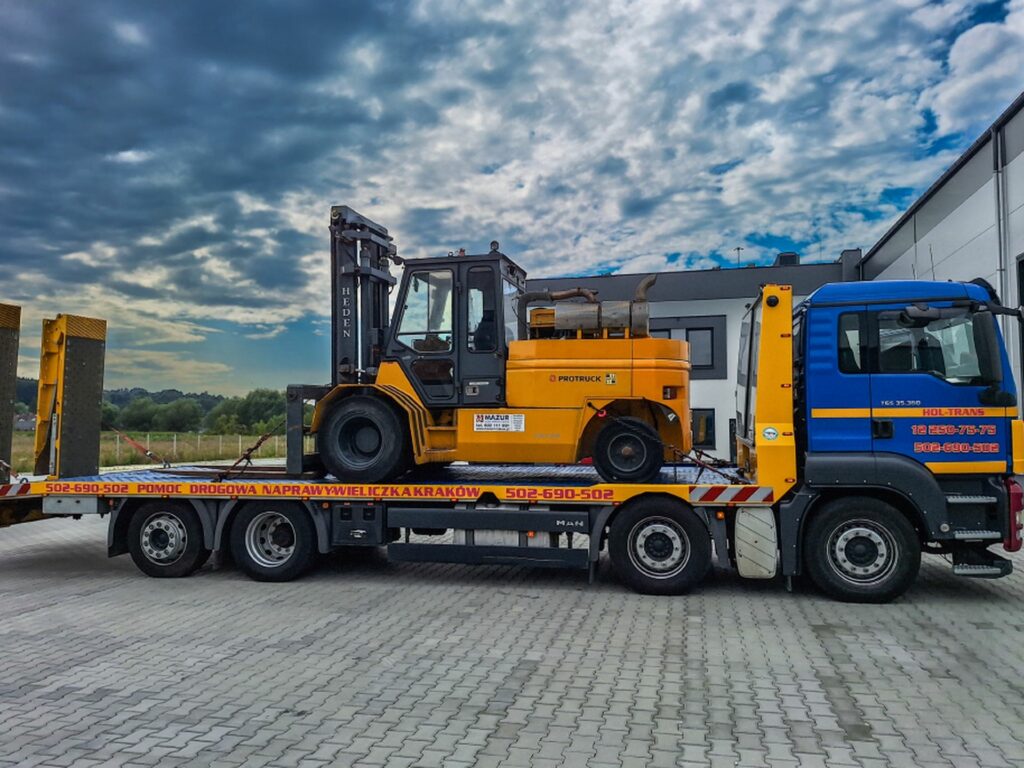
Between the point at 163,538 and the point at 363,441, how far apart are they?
2688 millimetres

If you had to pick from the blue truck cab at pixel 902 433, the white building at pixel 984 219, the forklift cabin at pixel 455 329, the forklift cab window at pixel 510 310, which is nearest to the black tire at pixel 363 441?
the forklift cabin at pixel 455 329

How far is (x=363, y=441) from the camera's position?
345 inches

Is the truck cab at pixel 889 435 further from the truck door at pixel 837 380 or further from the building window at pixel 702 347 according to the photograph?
the building window at pixel 702 347

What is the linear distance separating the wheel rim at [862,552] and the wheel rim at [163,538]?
705 cm

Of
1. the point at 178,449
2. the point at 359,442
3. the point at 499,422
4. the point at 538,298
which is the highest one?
the point at 538,298

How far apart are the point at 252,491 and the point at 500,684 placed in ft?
15.0

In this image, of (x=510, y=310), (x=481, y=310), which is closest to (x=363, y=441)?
(x=481, y=310)

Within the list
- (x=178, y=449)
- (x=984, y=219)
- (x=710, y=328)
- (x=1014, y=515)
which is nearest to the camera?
(x=1014, y=515)

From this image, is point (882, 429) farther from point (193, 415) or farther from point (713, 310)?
A: point (193, 415)

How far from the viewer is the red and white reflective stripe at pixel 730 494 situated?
25.3ft

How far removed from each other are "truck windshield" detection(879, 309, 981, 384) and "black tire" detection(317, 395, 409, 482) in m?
5.01

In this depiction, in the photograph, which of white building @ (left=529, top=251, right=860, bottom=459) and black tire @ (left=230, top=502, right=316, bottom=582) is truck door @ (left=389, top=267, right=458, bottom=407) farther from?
white building @ (left=529, top=251, right=860, bottom=459)

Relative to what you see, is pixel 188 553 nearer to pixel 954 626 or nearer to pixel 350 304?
pixel 350 304

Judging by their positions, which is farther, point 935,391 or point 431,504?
point 431,504
